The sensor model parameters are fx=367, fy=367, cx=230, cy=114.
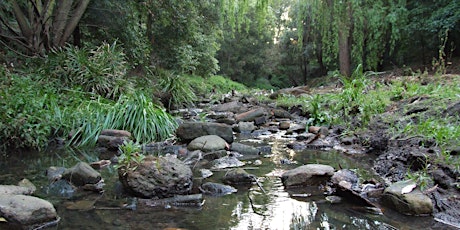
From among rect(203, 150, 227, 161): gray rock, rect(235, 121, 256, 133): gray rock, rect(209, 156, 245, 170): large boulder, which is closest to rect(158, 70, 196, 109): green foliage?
rect(235, 121, 256, 133): gray rock

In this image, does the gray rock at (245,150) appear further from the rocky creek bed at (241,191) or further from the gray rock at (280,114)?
the gray rock at (280,114)

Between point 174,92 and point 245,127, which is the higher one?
point 174,92

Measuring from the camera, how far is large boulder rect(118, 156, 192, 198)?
285cm

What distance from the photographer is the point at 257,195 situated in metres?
2.94

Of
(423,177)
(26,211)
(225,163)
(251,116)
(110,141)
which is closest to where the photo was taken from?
(26,211)

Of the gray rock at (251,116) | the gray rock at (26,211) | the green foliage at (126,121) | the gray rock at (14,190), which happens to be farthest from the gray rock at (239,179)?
the gray rock at (251,116)

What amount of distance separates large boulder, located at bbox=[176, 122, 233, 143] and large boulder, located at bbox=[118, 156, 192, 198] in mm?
2223

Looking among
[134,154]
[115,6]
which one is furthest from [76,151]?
[115,6]

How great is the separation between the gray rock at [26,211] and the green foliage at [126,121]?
2.91 metres

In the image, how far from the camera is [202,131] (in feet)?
17.4

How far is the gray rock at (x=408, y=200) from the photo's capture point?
245 centimetres

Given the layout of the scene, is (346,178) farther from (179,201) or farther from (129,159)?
(129,159)

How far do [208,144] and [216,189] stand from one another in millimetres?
1691

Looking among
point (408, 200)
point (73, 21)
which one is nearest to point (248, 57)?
point (73, 21)
